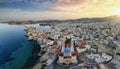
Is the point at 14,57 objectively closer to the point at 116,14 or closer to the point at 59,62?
the point at 59,62

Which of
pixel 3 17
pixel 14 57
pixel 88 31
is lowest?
pixel 14 57

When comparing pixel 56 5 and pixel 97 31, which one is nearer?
pixel 56 5

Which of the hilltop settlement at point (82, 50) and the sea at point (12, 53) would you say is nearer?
the hilltop settlement at point (82, 50)

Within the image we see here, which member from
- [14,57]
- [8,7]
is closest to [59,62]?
[14,57]

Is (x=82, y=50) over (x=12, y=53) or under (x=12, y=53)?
over

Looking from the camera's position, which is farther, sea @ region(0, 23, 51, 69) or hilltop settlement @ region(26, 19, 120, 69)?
sea @ region(0, 23, 51, 69)

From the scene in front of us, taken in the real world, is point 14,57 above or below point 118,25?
below

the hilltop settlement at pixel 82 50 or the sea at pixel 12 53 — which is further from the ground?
the hilltop settlement at pixel 82 50

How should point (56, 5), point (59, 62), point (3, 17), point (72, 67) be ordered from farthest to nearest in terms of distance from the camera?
1. point (3, 17)
2. point (56, 5)
3. point (59, 62)
4. point (72, 67)

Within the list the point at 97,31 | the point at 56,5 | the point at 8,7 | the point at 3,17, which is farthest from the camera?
the point at 97,31

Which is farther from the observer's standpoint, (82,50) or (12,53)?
(12,53)

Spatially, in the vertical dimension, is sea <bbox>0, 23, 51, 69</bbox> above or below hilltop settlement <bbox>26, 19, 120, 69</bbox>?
below
